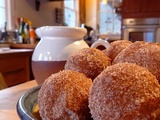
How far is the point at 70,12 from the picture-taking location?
4.80m

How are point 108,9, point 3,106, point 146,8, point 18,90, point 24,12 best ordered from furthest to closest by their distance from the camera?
point 108,9
point 146,8
point 24,12
point 18,90
point 3,106

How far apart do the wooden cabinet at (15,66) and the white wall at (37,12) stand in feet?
3.05

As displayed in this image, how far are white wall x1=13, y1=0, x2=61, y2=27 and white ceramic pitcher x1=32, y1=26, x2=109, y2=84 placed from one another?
8.19 feet

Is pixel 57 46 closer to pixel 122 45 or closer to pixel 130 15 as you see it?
pixel 122 45

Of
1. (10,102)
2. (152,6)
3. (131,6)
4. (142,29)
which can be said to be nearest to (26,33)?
(142,29)

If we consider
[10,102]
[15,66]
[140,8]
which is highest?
[140,8]

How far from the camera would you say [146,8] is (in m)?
3.84

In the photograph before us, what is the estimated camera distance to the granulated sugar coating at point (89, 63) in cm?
37

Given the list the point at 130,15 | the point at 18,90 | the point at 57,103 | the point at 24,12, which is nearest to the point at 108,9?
the point at 130,15

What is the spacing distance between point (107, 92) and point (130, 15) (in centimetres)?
383

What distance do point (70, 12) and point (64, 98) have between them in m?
4.64

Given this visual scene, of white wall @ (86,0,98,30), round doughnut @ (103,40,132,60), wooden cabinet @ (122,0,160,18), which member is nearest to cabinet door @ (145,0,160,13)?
wooden cabinet @ (122,0,160,18)

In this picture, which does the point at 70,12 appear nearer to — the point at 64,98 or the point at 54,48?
the point at 54,48

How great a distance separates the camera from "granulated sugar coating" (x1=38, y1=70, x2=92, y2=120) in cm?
29
